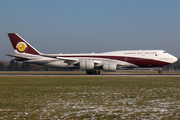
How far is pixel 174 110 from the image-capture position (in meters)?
7.83

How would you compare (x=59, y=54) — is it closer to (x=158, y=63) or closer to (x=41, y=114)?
(x=158, y=63)

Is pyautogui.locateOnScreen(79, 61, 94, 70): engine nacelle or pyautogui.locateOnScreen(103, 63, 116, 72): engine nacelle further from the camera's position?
pyautogui.locateOnScreen(79, 61, 94, 70): engine nacelle

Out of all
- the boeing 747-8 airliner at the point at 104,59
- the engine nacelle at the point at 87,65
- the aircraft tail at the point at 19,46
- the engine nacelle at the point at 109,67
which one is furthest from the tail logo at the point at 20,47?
the engine nacelle at the point at 109,67

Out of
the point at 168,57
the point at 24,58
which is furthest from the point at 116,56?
the point at 24,58

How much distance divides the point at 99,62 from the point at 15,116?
3227 cm

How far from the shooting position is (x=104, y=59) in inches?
1577

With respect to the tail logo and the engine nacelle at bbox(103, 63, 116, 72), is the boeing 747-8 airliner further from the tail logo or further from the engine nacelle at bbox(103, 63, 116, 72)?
the tail logo

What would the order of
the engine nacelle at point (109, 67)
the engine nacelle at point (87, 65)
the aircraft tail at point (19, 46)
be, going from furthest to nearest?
the aircraft tail at point (19, 46) → the engine nacelle at point (87, 65) → the engine nacelle at point (109, 67)

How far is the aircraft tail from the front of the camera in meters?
44.0

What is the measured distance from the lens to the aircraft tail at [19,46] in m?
44.0

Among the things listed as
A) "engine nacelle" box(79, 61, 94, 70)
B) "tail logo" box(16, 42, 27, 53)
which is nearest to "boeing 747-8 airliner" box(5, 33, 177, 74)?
"engine nacelle" box(79, 61, 94, 70)

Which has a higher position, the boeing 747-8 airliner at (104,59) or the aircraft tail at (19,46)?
the aircraft tail at (19,46)

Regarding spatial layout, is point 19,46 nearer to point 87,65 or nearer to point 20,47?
point 20,47

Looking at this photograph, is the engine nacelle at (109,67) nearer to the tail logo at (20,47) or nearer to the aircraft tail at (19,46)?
the aircraft tail at (19,46)
